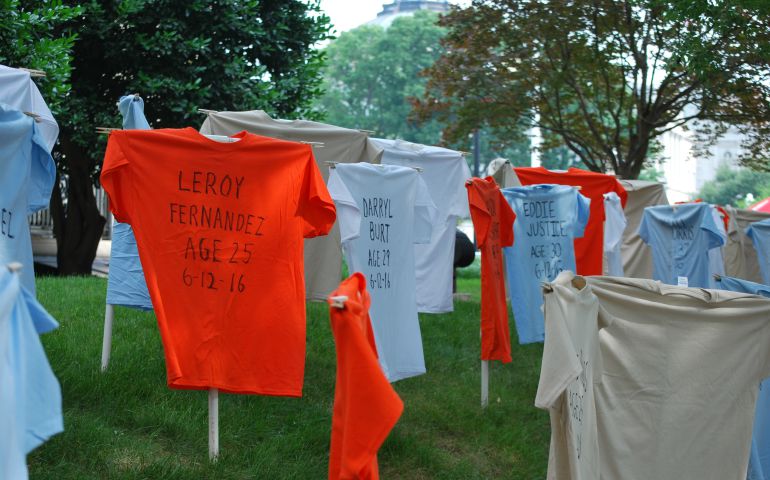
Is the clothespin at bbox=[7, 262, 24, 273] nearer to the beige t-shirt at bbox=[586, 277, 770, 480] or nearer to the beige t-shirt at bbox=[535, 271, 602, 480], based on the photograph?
the beige t-shirt at bbox=[535, 271, 602, 480]

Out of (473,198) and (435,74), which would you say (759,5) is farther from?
(435,74)

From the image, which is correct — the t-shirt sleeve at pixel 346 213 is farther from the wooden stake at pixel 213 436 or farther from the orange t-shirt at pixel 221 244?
the wooden stake at pixel 213 436

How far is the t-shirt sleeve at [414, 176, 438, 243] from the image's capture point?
6570 mm

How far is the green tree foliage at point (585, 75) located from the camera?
13.2m

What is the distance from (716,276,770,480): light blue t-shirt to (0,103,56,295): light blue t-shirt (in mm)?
4055

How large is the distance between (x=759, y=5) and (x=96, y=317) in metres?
6.94

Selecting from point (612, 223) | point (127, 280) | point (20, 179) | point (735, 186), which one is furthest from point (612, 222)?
point (735, 186)

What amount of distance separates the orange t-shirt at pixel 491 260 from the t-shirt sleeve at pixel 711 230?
2.66m

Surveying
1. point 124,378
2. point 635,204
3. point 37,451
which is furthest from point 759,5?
point 37,451

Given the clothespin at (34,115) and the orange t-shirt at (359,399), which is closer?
the orange t-shirt at (359,399)

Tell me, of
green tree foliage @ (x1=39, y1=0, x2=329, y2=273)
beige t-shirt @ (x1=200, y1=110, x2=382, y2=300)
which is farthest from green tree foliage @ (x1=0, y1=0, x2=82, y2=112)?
beige t-shirt @ (x1=200, y1=110, x2=382, y2=300)

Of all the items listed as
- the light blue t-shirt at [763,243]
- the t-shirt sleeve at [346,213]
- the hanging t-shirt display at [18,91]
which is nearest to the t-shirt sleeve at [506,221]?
the t-shirt sleeve at [346,213]

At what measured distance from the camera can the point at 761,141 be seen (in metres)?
13.7

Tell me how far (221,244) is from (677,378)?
265 centimetres
